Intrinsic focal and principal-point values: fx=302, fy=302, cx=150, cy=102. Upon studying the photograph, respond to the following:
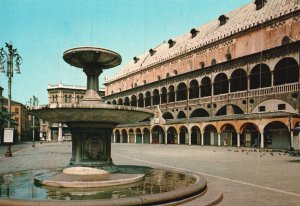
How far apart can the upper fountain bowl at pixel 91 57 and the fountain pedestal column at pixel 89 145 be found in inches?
76.5

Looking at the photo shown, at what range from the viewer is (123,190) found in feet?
22.6

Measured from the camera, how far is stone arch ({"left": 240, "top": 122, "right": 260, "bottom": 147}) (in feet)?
103

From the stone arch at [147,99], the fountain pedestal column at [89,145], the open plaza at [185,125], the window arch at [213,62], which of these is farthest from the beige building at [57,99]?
the fountain pedestal column at [89,145]

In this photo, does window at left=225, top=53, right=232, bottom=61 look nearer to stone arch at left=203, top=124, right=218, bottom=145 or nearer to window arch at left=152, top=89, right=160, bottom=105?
stone arch at left=203, top=124, right=218, bottom=145

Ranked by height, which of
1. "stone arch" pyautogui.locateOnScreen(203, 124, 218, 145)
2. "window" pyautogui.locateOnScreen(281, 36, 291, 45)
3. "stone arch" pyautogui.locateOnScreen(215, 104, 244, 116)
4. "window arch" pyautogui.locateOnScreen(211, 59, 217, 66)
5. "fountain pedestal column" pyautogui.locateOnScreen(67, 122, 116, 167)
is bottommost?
"stone arch" pyautogui.locateOnScreen(203, 124, 218, 145)

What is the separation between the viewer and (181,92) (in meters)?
45.8

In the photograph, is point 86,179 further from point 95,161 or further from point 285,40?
point 285,40

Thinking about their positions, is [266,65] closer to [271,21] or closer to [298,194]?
[271,21]

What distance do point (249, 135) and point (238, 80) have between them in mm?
7333

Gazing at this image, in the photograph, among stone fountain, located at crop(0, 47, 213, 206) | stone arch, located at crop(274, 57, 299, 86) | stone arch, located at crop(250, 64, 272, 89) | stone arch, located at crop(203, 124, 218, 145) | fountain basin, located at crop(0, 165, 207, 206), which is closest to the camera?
fountain basin, located at crop(0, 165, 207, 206)

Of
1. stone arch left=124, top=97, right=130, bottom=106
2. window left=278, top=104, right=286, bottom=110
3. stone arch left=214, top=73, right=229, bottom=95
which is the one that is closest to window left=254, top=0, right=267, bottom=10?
stone arch left=214, top=73, right=229, bottom=95

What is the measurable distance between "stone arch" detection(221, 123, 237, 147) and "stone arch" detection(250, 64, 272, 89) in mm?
5532

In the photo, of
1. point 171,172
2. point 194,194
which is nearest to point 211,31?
point 171,172

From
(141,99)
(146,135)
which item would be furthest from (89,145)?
(141,99)
